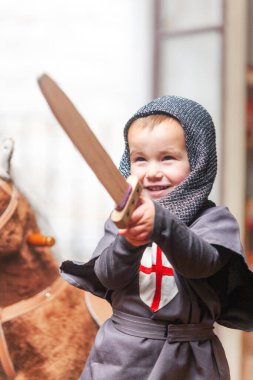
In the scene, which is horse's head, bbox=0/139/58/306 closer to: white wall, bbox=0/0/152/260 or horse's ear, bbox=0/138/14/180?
horse's ear, bbox=0/138/14/180

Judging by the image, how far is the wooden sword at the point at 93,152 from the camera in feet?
2.42

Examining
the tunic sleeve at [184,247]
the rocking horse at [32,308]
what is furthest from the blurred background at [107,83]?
the tunic sleeve at [184,247]

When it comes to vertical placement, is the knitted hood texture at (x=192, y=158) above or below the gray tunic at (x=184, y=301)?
above

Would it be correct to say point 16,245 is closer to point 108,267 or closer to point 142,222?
point 108,267

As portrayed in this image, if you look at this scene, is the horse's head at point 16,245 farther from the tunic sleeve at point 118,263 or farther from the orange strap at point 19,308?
the tunic sleeve at point 118,263

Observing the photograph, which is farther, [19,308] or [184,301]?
[19,308]

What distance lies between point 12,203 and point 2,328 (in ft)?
0.92

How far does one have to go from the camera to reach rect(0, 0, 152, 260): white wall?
1.64 meters

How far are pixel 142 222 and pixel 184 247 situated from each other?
0.08 m

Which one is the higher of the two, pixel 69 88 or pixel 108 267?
pixel 69 88

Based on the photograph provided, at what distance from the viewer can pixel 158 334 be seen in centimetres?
93

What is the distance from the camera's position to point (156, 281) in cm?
94

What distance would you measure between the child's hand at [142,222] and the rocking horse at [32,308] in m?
0.61

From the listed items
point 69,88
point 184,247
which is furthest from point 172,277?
point 69,88
